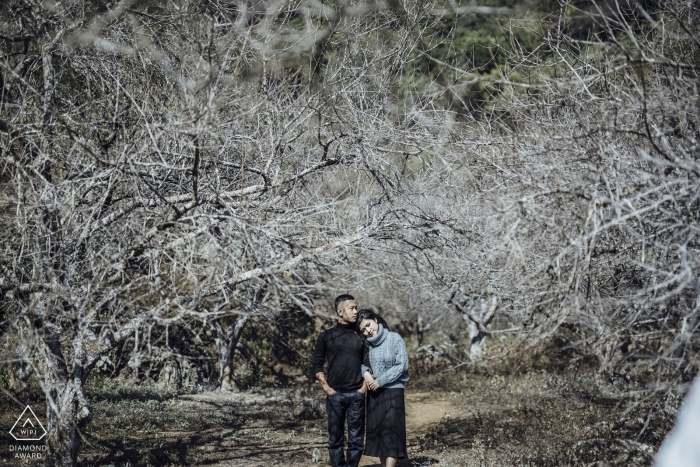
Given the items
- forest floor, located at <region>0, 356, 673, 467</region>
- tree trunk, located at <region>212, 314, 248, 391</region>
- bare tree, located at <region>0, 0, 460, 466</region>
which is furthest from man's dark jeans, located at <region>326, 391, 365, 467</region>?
tree trunk, located at <region>212, 314, 248, 391</region>

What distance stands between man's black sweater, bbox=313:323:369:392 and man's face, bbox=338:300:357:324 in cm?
12

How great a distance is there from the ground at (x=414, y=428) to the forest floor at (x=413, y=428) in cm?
1

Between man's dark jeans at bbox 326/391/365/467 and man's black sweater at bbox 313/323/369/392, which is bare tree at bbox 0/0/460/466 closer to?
man's black sweater at bbox 313/323/369/392

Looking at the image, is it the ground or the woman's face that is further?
the ground

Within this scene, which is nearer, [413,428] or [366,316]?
[366,316]

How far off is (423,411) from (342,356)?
628 centimetres

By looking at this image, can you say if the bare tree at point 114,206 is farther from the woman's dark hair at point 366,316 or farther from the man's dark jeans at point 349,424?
the man's dark jeans at point 349,424

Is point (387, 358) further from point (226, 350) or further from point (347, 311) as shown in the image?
point (226, 350)

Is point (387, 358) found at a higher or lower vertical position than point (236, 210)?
lower

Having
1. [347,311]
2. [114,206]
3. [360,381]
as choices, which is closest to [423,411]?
[360,381]

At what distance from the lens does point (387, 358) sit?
6176mm

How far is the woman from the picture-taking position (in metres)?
6.18

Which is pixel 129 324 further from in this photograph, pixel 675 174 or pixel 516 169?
pixel 675 174

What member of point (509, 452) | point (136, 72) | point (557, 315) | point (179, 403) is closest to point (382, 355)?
point (557, 315)
